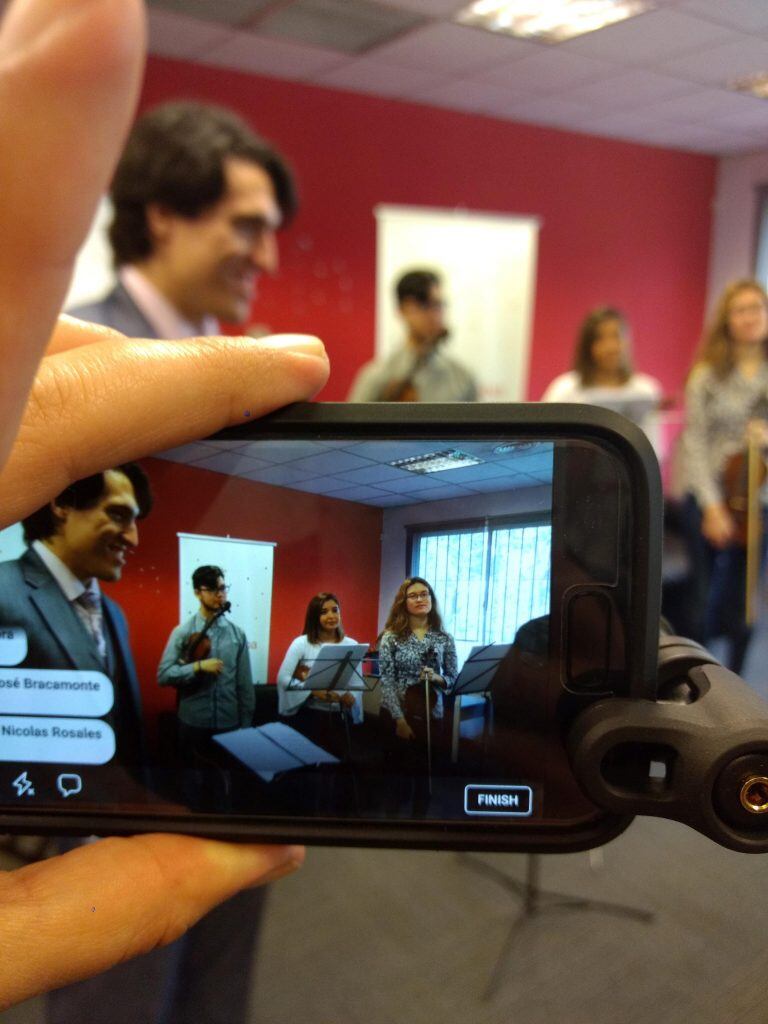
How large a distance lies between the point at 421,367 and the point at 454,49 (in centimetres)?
41

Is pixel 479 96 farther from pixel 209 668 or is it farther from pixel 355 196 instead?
pixel 355 196

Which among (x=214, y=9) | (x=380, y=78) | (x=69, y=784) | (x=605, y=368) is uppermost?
(x=214, y=9)

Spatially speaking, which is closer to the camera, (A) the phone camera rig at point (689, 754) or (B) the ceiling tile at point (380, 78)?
(A) the phone camera rig at point (689, 754)

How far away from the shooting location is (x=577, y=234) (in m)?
1.40

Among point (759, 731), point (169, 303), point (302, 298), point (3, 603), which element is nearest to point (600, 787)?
point (759, 731)

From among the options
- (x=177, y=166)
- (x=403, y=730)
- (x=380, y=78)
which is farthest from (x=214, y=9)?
(x=403, y=730)

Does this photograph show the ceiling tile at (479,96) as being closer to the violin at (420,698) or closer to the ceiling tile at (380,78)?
the ceiling tile at (380,78)

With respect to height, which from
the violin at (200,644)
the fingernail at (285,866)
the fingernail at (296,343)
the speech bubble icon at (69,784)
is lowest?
the fingernail at (285,866)

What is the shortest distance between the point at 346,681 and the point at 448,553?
0.08 meters

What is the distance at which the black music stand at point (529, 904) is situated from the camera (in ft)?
1.30

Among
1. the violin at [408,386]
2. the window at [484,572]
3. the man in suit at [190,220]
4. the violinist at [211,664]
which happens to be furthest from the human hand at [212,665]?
the man in suit at [190,220]

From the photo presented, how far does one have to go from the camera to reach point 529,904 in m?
0.47

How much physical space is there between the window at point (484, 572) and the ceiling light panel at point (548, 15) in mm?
214

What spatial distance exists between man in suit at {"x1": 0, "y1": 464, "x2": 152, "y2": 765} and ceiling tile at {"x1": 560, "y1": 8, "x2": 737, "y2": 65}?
0.28 metres
